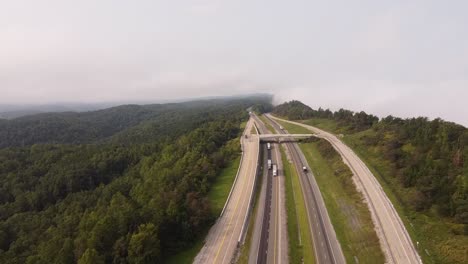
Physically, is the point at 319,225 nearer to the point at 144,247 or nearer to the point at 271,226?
the point at 271,226

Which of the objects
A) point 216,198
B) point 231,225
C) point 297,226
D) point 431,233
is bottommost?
point 297,226

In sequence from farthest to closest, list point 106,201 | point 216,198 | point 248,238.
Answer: point 106,201, point 216,198, point 248,238

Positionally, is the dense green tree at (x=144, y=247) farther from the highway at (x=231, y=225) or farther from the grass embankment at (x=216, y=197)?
the highway at (x=231, y=225)

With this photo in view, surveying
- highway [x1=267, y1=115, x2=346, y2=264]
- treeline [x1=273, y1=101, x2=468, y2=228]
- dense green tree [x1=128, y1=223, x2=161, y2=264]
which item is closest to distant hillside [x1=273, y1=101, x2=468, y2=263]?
treeline [x1=273, y1=101, x2=468, y2=228]

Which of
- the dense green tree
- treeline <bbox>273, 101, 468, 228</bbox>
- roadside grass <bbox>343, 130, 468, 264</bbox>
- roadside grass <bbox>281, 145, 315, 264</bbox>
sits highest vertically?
treeline <bbox>273, 101, 468, 228</bbox>

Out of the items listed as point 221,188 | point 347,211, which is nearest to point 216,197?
point 221,188

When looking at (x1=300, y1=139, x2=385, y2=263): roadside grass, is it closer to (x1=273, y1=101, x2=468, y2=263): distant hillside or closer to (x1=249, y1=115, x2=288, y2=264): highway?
(x1=273, y1=101, x2=468, y2=263): distant hillside

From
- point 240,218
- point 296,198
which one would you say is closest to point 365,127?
point 296,198
